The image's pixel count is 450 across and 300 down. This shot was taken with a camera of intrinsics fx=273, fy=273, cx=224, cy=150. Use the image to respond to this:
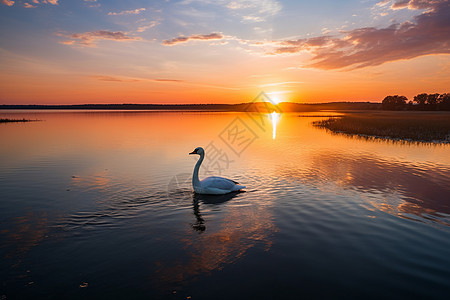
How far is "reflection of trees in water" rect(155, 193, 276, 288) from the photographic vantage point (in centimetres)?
680

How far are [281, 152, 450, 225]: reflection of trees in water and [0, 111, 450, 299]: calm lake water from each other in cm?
10

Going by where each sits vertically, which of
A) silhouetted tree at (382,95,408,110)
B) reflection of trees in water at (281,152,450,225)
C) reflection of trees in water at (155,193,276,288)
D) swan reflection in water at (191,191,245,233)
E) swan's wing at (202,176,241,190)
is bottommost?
swan reflection in water at (191,191,245,233)

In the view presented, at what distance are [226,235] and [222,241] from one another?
0.44 m

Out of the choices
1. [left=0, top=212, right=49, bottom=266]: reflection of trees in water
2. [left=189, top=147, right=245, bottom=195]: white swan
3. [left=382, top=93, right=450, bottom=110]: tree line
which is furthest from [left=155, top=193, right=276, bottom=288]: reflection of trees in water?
[left=382, top=93, right=450, bottom=110]: tree line

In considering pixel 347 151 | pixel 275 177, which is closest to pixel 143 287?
pixel 275 177

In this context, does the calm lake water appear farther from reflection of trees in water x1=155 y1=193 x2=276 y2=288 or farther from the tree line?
the tree line

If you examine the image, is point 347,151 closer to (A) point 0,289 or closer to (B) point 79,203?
(B) point 79,203

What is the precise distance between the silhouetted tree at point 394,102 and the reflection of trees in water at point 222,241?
6575 inches

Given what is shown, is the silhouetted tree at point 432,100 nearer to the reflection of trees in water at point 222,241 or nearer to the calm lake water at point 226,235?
the calm lake water at point 226,235

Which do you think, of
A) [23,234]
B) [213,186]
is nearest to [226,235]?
[213,186]

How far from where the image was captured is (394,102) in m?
159

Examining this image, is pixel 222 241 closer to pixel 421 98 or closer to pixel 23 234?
pixel 23 234

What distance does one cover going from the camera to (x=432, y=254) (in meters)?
7.51

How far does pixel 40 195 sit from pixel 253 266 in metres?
11.2
